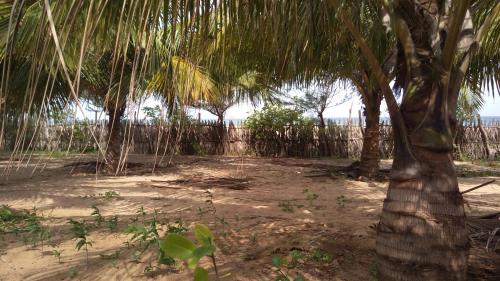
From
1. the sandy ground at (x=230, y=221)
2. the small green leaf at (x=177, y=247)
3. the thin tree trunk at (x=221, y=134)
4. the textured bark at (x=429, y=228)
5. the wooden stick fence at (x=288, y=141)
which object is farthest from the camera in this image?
the thin tree trunk at (x=221, y=134)

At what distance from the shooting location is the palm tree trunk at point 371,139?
8.00 metres

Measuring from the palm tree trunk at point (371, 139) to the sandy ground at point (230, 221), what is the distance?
1.87 ft

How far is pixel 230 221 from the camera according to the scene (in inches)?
161

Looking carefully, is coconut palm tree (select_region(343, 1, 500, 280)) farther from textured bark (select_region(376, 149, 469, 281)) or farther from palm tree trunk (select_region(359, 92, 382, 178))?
palm tree trunk (select_region(359, 92, 382, 178))

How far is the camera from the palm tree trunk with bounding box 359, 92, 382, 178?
800 cm

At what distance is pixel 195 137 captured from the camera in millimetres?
14898

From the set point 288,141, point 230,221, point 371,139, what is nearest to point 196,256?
point 230,221

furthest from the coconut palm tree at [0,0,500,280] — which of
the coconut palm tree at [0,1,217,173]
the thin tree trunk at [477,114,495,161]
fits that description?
the thin tree trunk at [477,114,495,161]

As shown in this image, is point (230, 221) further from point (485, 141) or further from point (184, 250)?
point (485, 141)

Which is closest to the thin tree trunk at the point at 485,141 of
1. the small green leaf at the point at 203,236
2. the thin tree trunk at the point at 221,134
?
the thin tree trunk at the point at 221,134

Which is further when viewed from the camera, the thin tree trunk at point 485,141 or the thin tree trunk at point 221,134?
the thin tree trunk at point 221,134

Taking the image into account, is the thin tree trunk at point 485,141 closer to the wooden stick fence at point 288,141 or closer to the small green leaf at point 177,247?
the wooden stick fence at point 288,141

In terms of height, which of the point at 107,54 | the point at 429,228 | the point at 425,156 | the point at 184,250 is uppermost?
the point at 107,54

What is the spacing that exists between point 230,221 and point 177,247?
307cm
